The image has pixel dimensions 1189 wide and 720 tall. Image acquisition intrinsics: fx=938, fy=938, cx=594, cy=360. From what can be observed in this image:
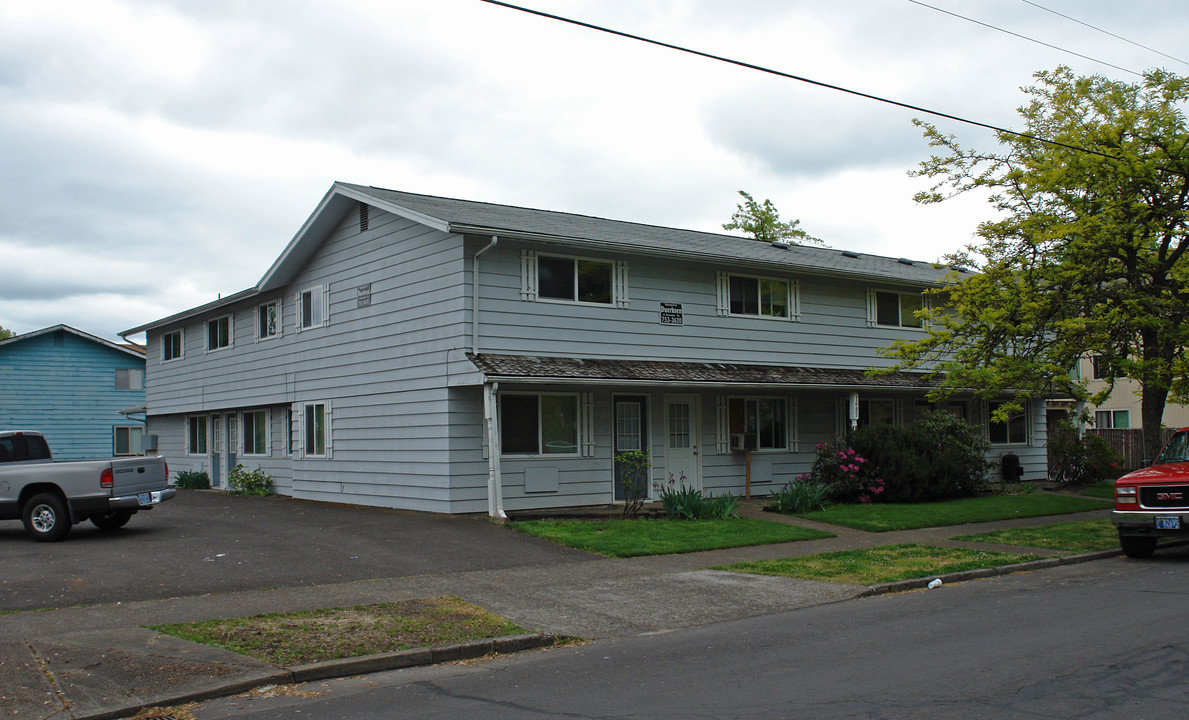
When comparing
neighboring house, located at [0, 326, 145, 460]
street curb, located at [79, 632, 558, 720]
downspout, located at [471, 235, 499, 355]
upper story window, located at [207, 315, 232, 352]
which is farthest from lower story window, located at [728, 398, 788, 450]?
neighboring house, located at [0, 326, 145, 460]

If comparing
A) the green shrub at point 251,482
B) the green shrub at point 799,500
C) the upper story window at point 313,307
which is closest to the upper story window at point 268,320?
the upper story window at point 313,307

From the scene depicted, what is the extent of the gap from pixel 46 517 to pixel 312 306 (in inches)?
362

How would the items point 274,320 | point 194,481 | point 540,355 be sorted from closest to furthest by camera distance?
point 540,355 → point 274,320 → point 194,481

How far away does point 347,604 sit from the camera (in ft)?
33.1

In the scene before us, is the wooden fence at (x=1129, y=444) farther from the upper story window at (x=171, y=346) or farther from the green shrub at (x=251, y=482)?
the upper story window at (x=171, y=346)

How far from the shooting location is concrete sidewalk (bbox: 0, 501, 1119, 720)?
22.7 feet

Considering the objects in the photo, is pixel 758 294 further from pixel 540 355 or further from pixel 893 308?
pixel 540 355

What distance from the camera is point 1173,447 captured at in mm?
14297

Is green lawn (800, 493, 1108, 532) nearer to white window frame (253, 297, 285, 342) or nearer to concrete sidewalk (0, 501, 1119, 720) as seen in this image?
concrete sidewalk (0, 501, 1119, 720)

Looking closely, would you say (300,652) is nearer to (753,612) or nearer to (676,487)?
(753,612)

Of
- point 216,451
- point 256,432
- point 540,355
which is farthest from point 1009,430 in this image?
point 216,451

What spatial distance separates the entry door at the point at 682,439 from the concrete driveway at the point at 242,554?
16.2 ft

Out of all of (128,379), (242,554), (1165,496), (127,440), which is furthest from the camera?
(128,379)

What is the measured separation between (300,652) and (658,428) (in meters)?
12.5
